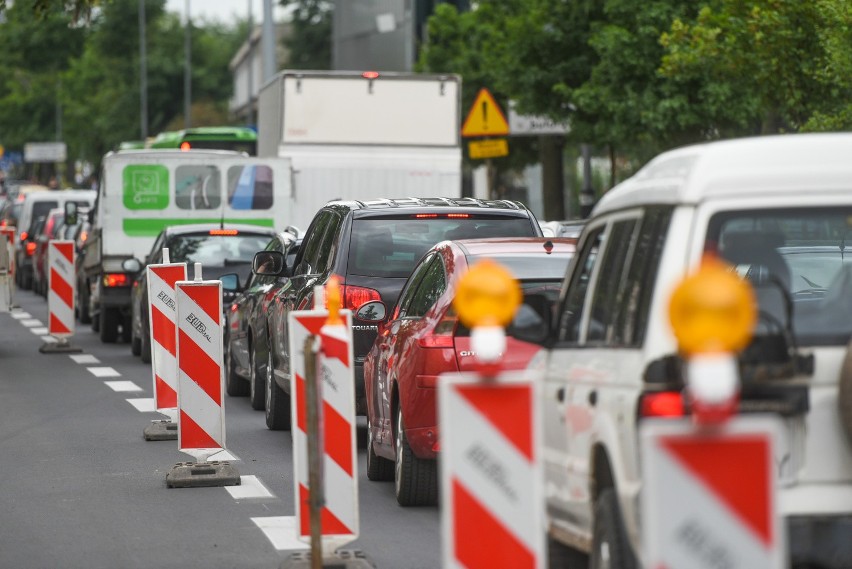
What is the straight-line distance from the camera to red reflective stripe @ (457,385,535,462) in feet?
17.5

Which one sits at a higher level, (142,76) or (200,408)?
(142,76)

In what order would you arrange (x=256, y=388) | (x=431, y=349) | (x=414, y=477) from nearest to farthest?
1. (x=431, y=349)
2. (x=414, y=477)
3. (x=256, y=388)

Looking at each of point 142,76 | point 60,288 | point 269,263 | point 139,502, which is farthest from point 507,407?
point 142,76

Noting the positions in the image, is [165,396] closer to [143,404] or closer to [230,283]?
[143,404]

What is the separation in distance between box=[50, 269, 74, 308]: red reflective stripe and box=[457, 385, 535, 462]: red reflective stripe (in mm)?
17699

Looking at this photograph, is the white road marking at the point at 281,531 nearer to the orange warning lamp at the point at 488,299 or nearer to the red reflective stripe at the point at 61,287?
the orange warning lamp at the point at 488,299

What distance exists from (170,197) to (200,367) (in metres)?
13.8

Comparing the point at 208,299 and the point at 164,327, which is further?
the point at 164,327

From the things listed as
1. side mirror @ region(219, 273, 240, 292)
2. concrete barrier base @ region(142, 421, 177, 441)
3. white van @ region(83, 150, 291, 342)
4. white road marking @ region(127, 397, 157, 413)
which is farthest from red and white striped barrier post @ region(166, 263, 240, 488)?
white van @ region(83, 150, 291, 342)

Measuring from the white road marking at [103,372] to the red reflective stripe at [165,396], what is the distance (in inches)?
248

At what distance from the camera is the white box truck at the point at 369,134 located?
26547 mm

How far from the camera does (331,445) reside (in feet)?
27.4

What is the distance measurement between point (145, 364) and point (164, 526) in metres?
11.7

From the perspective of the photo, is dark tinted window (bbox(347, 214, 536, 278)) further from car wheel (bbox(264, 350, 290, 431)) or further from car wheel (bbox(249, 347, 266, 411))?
car wheel (bbox(249, 347, 266, 411))
